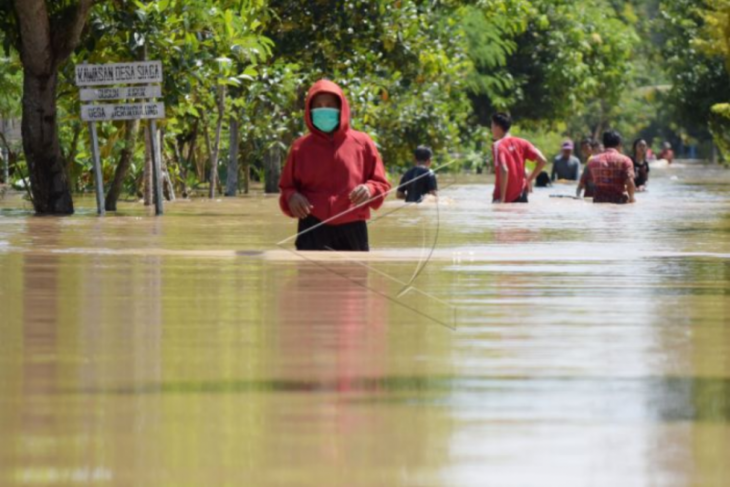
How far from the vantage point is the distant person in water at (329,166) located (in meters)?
13.4

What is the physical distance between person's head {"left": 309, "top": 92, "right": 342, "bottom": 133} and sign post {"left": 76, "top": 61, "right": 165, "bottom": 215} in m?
13.3

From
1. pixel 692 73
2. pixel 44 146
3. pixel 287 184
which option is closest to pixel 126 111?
pixel 44 146

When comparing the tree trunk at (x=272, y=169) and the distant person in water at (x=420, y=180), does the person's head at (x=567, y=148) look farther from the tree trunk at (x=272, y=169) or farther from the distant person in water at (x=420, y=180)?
the distant person in water at (x=420, y=180)

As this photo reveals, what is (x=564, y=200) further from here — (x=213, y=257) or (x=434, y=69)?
(x=213, y=257)

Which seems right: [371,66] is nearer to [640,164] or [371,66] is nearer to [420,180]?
[640,164]

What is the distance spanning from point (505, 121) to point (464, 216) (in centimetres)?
205

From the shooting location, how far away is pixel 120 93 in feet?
89.5

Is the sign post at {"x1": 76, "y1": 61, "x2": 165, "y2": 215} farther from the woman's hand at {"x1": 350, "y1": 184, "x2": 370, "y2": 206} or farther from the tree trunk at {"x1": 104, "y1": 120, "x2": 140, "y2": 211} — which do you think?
the woman's hand at {"x1": 350, "y1": 184, "x2": 370, "y2": 206}

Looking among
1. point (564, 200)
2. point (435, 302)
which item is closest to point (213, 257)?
point (435, 302)

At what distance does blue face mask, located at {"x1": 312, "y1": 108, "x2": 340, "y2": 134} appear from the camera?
13.4 m

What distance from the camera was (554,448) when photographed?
6430mm

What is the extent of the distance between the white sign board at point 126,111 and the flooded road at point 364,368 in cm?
1057

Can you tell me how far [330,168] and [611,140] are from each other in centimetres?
1447

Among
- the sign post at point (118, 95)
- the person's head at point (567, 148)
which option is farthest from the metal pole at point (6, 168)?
the sign post at point (118, 95)
